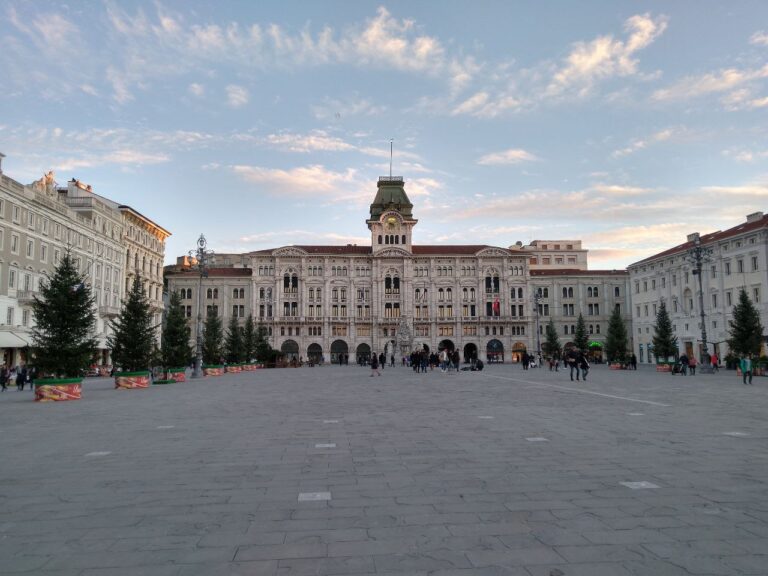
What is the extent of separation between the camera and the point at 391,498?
657cm

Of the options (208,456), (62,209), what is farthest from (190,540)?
(62,209)

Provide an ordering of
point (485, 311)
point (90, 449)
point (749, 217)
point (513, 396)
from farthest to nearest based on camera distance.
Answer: point (485, 311) → point (749, 217) → point (513, 396) → point (90, 449)

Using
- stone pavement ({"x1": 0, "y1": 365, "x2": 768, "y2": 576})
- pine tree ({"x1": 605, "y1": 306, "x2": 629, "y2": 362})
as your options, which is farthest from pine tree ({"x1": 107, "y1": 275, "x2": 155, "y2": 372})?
pine tree ({"x1": 605, "y1": 306, "x2": 629, "y2": 362})

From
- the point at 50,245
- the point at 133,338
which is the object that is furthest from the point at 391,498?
the point at 50,245

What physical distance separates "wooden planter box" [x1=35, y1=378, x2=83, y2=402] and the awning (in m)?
20.8

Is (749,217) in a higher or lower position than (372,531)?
higher

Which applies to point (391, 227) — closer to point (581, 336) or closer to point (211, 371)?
point (581, 336)

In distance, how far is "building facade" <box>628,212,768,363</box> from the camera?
5519cm

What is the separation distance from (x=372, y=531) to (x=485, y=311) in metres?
90.8

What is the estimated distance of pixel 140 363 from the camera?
31.7m

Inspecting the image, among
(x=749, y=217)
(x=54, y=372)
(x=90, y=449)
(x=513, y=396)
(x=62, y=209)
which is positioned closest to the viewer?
(x=90, y=449)

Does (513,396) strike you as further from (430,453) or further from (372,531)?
(372,531)

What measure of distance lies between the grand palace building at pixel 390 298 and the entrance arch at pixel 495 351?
0.55ft

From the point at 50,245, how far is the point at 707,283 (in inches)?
2645
